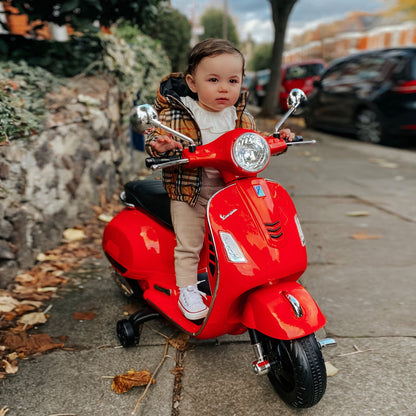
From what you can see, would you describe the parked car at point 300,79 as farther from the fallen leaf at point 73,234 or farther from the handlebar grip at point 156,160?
the handlebar grip at point 156,160

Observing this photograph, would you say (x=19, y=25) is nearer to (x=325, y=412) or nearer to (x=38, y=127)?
(x=38, y=127)

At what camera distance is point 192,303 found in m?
2.12

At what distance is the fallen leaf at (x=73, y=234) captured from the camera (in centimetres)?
360

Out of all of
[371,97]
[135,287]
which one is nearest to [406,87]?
[371,97]

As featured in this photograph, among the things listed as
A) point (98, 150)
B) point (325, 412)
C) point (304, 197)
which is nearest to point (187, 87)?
point (325, 412)

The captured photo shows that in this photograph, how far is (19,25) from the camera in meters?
8.69

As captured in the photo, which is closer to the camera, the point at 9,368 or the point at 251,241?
the point at 251,241

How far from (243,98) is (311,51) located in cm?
4743

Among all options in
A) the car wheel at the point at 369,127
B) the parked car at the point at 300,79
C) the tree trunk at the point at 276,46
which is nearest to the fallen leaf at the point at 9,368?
the car wheel at the point at 369,127

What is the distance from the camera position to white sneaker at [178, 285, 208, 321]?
2096mm

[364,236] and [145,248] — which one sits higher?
[145,248]

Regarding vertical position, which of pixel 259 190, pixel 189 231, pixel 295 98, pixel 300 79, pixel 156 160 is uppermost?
pixel 295 98

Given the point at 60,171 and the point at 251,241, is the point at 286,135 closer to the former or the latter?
the point at 251,241

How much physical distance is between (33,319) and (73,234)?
A: 3.85 ft
